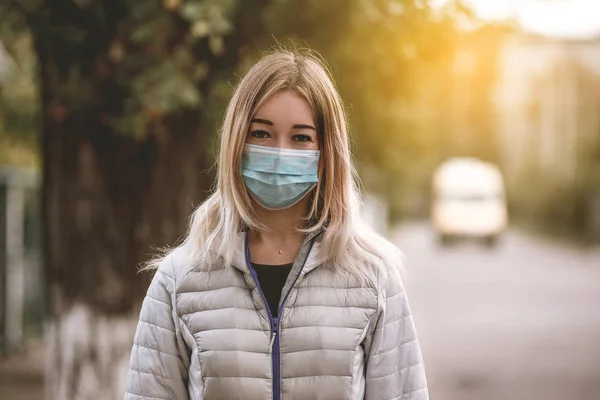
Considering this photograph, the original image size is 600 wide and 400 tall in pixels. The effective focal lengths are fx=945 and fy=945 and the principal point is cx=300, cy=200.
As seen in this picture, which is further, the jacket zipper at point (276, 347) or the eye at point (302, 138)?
the eye at point (302, 138)

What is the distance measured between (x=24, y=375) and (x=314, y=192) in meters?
7.87

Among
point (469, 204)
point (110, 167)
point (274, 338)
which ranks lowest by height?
point (274, 338)

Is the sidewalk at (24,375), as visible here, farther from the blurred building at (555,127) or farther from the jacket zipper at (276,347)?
the blurred building at (555,127)

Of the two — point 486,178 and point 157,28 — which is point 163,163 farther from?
point 486,178

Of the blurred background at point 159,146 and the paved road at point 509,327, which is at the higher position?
the blurred background at point 159,146

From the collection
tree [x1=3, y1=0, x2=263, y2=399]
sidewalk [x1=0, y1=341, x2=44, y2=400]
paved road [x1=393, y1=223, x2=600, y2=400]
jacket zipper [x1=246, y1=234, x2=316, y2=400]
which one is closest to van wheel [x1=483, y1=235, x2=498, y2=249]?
paved road [x1=393, y1=223, x2=600, y2=400]

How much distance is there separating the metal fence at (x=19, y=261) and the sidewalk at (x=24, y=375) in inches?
7.5

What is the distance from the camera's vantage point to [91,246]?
5.84 meters

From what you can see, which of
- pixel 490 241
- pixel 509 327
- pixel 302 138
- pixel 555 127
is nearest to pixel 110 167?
pixel 302 138

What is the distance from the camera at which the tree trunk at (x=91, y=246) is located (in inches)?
230

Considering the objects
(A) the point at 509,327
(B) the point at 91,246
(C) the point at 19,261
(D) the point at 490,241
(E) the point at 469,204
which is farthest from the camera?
(E) the point at 469,204

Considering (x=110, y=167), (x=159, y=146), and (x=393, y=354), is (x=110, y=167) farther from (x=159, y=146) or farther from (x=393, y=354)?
(x=393, y=354)

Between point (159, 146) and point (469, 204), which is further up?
point (469, 204)

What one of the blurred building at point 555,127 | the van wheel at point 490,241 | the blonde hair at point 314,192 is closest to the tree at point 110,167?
the blonde hair at point 314,192
